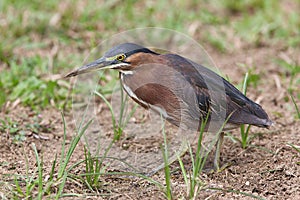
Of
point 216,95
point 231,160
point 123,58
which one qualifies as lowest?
point 231,160

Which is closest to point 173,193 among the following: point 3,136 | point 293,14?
point 3,136

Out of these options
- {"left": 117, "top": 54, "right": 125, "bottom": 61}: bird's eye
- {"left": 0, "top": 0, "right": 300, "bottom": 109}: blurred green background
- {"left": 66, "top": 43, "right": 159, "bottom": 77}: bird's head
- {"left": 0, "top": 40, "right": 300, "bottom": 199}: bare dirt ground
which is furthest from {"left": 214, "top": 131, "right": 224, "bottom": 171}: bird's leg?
{"left": 0, "top": 0, "right": 300, "bottom": 109}: blurred green background

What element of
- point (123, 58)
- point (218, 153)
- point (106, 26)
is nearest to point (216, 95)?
point (218, 153)

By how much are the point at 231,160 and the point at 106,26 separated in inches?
142

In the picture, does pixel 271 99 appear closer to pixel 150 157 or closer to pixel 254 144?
pixel 254 144

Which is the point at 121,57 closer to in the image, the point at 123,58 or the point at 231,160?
the point at 123,58

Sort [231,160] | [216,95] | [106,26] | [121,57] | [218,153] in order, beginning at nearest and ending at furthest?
[121,57], [216,95], [218,153], [231,160], [106,26]

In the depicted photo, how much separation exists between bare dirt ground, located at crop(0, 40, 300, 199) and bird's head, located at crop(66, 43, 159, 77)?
0.95m

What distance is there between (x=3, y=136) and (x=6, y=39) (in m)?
2.40

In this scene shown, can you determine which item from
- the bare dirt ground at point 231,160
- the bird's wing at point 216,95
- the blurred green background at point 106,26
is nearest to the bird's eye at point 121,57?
the bird's wing at point 216,95

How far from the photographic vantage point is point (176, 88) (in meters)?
4.63

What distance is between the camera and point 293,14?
820cm

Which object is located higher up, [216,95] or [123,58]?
[123,58]

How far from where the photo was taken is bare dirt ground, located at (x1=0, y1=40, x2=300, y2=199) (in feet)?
14.1
